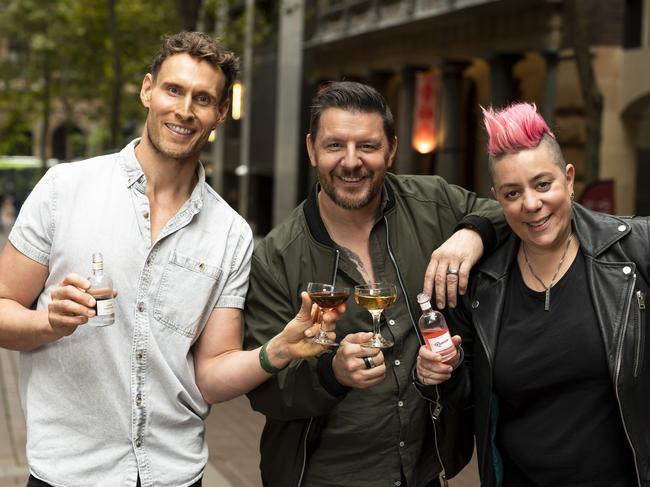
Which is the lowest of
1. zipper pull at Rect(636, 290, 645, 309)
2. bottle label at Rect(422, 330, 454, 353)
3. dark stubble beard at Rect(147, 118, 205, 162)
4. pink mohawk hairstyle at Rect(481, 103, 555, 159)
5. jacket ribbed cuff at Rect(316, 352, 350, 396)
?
jacket ribbed cuff at Rect(316, 352, 350, 396)

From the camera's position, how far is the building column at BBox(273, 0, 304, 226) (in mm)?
30906

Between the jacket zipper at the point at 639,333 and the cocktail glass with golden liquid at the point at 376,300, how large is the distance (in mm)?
878

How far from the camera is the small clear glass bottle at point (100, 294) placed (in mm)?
3383

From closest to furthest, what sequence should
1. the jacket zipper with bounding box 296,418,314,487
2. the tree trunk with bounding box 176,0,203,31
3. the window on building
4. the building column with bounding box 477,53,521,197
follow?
the jacket zipper with bounding box 296,418,314,487
the tree trunk with bounding box 176,0,203,31
the window on building
the building column with bounding box 477,53,521,197

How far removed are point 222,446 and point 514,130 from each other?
19.1 ft

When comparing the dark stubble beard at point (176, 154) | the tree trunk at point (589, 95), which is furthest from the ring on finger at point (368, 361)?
the tree trunk at point (589, 95)

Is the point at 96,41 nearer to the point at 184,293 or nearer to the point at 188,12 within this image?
the point at 188,12

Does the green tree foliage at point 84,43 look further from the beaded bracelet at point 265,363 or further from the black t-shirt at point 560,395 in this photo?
the black t-shirt at point 560,395

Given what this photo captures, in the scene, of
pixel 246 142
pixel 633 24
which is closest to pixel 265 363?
pixel 633 24

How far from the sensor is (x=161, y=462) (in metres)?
3.71

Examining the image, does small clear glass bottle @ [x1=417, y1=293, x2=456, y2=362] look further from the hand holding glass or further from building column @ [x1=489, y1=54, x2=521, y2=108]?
building column @ [x1=489, y1=54, x2=521, y2=108]

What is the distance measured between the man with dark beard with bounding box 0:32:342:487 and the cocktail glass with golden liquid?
161mm

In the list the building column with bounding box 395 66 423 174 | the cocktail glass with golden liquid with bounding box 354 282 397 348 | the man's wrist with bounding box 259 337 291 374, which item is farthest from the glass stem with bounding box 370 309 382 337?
the building column with bounding box 395 66 423 174

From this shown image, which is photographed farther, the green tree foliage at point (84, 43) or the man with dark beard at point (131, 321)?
the green tree foliage at point (84, 43)
